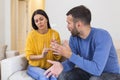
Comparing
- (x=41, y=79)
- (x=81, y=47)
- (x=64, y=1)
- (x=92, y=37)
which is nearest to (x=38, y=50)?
(x=41, y=79)

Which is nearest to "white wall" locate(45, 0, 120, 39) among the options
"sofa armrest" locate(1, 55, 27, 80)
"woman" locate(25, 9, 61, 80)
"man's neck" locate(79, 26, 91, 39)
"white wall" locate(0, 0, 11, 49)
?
"woman" locate(25, 9, 61, 80)

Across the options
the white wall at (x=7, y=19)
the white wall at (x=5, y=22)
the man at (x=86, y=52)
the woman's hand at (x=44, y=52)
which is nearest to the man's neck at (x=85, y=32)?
the man at (x=86, y=52)

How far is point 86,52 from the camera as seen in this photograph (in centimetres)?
166

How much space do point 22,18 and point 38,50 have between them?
3904 mm

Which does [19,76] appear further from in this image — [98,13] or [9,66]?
[98,13]

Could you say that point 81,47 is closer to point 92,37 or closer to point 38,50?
point 92,37

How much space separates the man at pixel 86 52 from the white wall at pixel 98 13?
116 centimetres

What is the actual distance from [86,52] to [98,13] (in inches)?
51.4

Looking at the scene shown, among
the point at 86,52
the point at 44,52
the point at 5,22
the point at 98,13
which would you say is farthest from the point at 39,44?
the point at 5,22

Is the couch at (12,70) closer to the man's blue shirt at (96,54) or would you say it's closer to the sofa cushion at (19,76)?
the sofa cushion at (19,76)

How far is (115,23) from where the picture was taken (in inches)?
108

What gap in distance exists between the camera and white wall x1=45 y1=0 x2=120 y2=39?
2738 millimetres

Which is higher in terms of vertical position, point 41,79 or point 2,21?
point 2,21

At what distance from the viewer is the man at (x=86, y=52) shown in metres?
1.48
